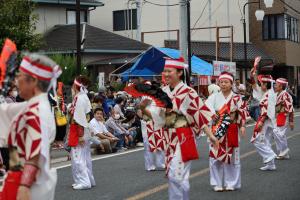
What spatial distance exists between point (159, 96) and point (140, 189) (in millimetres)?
3006

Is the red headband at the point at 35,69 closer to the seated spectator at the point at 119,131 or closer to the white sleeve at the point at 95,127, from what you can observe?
the white sleeve at the point at 95,127

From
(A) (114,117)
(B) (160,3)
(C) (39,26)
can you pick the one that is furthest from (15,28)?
(B) (160,3)

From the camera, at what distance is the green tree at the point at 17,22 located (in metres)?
23.0

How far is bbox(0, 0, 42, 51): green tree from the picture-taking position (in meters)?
23.0

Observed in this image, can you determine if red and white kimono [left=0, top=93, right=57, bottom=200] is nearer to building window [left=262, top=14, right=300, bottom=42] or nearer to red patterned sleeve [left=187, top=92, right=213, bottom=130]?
red patterned sleeve [left=187, top=92, right=213, bottom=130]

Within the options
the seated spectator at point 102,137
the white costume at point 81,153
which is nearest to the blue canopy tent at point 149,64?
the seated spectator at point 102,137

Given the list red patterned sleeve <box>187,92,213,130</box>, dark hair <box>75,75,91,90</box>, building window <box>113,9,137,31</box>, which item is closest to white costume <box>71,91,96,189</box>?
dark hair <box>75,75,91,90</box>

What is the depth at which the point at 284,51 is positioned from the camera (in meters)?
45.6

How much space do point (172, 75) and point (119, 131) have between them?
31.3ft

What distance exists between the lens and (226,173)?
10.3 meters

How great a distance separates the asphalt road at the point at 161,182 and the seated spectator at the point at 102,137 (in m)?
1.02

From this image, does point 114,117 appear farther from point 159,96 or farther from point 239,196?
point 159,96

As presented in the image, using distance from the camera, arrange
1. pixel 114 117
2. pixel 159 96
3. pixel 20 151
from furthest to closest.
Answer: pixel 114 117 < pixel 159 96 < pixel 20 151

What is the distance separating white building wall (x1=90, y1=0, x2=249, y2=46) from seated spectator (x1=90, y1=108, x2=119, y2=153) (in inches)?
968
